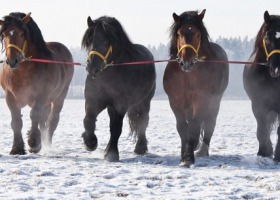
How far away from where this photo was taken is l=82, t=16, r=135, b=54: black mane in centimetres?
818

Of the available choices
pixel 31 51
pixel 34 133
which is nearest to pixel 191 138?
pixel 34 133

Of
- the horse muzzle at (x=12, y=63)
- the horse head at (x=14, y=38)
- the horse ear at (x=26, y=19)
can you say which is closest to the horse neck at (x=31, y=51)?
the horse head at (x=14, y=38)

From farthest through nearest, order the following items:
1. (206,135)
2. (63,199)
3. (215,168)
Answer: (206,135)
(215,168)
(63,199)

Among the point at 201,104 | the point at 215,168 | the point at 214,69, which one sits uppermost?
the point at 214,69

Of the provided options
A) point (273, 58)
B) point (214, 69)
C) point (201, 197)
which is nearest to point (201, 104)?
point (214, 69)

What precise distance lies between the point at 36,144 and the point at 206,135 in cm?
332

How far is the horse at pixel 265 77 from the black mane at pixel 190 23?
0.99 meters

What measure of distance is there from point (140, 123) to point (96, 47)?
2644 mm

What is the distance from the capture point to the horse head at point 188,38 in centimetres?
749

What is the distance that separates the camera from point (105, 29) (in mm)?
8195

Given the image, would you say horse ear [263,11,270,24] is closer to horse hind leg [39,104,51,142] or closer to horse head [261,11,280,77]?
horse head [261,11,280,77]

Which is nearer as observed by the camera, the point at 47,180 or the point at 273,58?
the point at 47,180

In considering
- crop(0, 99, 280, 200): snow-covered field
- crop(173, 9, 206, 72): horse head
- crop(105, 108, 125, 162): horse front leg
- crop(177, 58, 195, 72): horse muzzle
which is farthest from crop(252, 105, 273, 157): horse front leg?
crop(105, 108, 125, 162): horse front leg

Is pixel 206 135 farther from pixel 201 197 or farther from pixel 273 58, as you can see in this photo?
pixel 201 197
